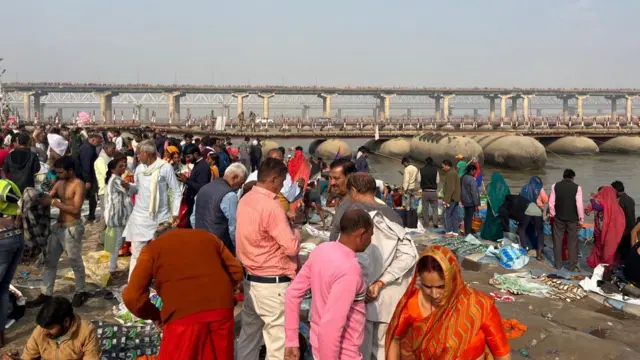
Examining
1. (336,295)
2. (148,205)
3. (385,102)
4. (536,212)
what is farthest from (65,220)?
(385,102)

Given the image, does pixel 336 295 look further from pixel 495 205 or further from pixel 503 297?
pixel 495 205

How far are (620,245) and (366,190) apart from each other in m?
4.82

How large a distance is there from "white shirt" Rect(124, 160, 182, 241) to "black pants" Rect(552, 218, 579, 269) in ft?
17.7

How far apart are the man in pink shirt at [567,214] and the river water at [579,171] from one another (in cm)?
1079

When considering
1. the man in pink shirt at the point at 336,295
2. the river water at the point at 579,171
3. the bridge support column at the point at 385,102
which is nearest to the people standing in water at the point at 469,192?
the man in pink shirt at the point at 336,295

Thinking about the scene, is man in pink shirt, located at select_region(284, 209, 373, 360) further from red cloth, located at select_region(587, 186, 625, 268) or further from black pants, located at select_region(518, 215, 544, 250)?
black pants, located at select_region(518, 215, 544, 250)

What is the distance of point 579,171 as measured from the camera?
2983 centimetres

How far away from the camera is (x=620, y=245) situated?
690 centimetres

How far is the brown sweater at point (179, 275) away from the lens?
2922 mm

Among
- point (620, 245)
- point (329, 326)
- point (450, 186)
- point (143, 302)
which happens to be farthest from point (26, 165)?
point (620, 245)

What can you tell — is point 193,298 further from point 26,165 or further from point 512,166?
point 512,166

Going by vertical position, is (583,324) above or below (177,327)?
below

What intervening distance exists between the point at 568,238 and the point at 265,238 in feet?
18.8

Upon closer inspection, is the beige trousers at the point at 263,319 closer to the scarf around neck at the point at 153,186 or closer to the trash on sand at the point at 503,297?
the scarf around neck at the point at 153,186
